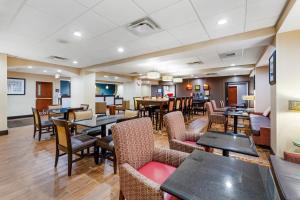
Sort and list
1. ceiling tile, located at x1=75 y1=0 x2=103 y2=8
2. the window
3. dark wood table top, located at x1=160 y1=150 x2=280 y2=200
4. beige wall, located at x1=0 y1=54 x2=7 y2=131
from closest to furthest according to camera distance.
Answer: dark wood table top, located at x1=160 y1=150 x2=280 y2=200 → ceiling tile, located at x1=75 y1=0 x2=103 y2=8 → beige wall, located at x1=0 y1=54 x2=7 y2=131 → the window

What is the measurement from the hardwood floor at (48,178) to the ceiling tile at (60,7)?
2649 mm

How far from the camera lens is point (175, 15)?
243 centimetres

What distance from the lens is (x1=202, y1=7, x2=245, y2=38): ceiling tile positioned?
7.91 feet

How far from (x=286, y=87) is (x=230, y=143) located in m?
1.94

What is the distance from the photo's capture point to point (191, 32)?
308 centimetres

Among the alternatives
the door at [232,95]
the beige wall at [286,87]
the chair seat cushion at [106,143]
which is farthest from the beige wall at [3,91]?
the door at [232,95]

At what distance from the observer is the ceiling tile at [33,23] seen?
2.37 m

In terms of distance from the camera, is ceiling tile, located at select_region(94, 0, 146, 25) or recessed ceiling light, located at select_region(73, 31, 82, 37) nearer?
ceiling tile, located at select_region(94, 0, 146, 25)

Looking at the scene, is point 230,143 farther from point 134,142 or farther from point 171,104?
point 171,104

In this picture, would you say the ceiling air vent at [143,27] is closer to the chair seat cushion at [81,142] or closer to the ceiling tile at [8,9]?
the ceiling tile at [8,9]

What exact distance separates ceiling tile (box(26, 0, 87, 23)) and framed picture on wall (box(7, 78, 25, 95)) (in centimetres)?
745

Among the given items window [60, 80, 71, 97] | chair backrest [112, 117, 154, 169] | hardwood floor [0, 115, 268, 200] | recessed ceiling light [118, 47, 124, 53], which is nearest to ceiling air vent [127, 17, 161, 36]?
recessed ceiling light [118, 47, 124, 53]

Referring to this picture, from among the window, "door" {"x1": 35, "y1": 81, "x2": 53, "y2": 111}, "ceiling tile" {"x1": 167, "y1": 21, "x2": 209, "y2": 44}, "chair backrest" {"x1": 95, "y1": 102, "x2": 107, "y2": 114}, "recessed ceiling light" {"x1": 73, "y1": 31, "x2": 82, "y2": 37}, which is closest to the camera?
"ceiling tile" {"x1": 167, "y1": 21, "x2": 209, "y2": 44}

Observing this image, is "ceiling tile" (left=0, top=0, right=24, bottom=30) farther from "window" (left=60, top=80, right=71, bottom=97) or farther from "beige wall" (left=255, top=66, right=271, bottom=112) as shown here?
"window" (left=60, top=80, right=71, bottom=97)
